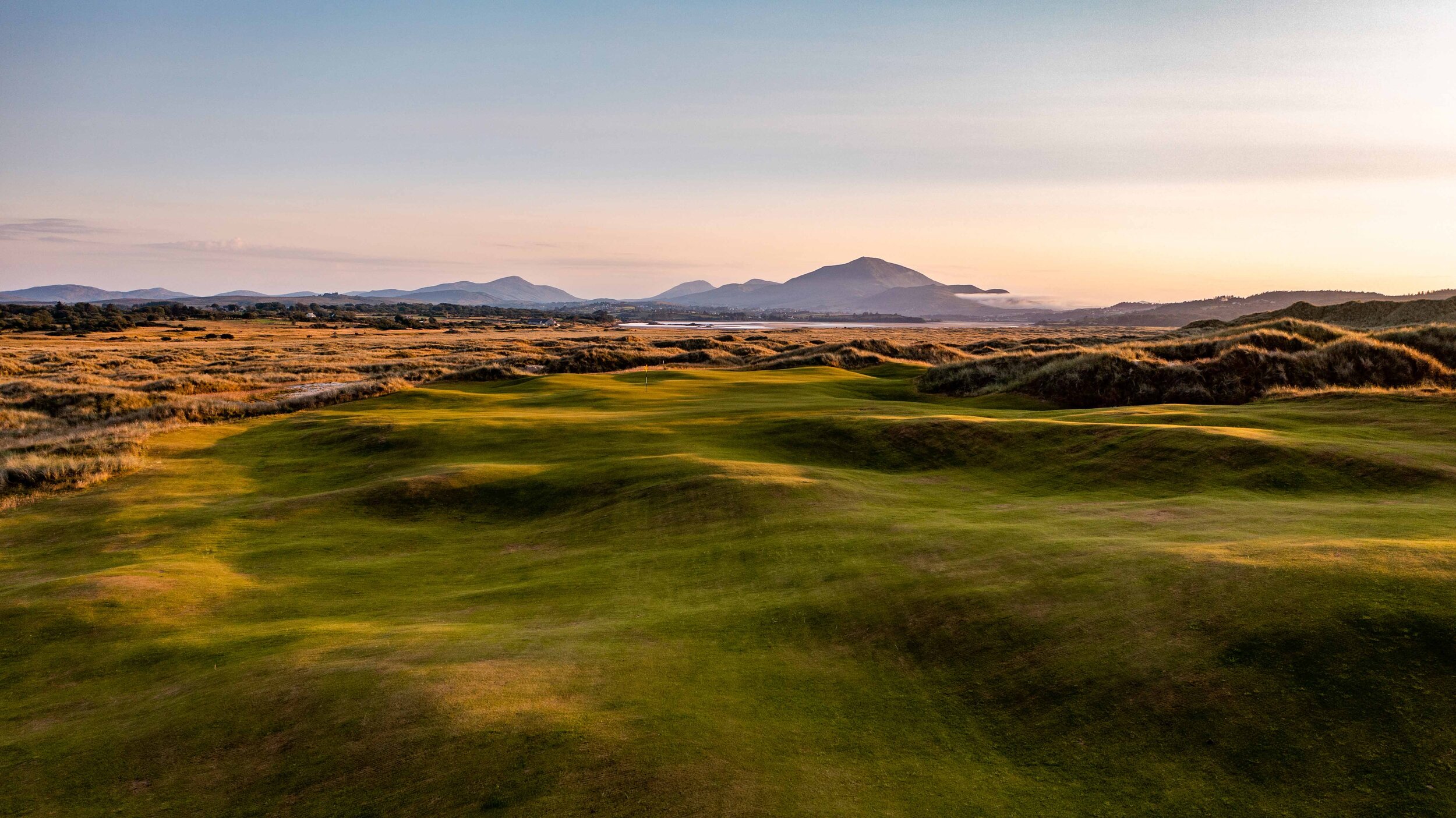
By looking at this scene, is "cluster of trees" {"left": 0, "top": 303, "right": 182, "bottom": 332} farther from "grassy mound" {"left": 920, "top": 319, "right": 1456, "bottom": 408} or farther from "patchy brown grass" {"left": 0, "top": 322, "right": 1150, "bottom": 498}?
"grassy mound" {"left": 920, "top": 319, "right": 1456, "bottom": 408}

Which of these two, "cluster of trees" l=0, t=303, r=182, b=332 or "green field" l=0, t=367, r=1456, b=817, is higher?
"cluster of trees" l=0, t=303, r=182, b=332

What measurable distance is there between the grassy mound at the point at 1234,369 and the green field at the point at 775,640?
13301mm

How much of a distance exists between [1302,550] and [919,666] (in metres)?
5.33

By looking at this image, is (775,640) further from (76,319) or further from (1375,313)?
(76,319)

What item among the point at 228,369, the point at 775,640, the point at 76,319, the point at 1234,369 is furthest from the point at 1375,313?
the point at 76,319

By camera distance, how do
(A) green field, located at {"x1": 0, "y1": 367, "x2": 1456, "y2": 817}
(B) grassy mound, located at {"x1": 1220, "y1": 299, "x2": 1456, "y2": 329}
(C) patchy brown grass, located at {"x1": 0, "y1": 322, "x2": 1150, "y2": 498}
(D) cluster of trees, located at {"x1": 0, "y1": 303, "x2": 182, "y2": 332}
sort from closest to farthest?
(A) green field, located at {"x1": 0, "y1": 367, "x2": 1456, "y2": 817} → (C) patchy brown grass, located at {"x1": 0, "y1": 322, "x2": 1150, "y2": 498} → (B) grassy mound, located at {"x1": 1220, "y1": 299, "x2": 1456, "y2": 329} → (D) cluster of trees, located at {"x1": 0, "y1": 303, "x2": 182, "y2": 332}

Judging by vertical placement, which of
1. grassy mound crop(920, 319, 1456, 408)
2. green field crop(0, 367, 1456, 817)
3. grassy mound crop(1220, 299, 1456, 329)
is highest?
grassy mound crop(1220, 299, 1456, 329)

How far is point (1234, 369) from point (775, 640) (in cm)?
3289

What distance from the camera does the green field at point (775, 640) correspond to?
673cm

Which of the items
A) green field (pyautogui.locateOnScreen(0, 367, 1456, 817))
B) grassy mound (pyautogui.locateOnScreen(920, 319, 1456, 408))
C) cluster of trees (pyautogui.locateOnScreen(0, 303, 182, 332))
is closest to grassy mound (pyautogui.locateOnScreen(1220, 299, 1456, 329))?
grassy mound (pyautogui.locateOnScreen(920, 319, 1456, 408))

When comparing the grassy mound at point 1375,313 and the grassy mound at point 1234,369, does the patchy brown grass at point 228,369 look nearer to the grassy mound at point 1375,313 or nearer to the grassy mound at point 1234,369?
the grassy mound at point 1234,369

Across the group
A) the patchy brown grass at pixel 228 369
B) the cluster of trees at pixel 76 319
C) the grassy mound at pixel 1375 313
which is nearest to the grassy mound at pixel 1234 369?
the patchy brown grass at pixel 228 369

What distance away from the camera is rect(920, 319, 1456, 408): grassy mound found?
30953 mm

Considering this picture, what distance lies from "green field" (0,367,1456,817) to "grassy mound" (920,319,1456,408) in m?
13.3
